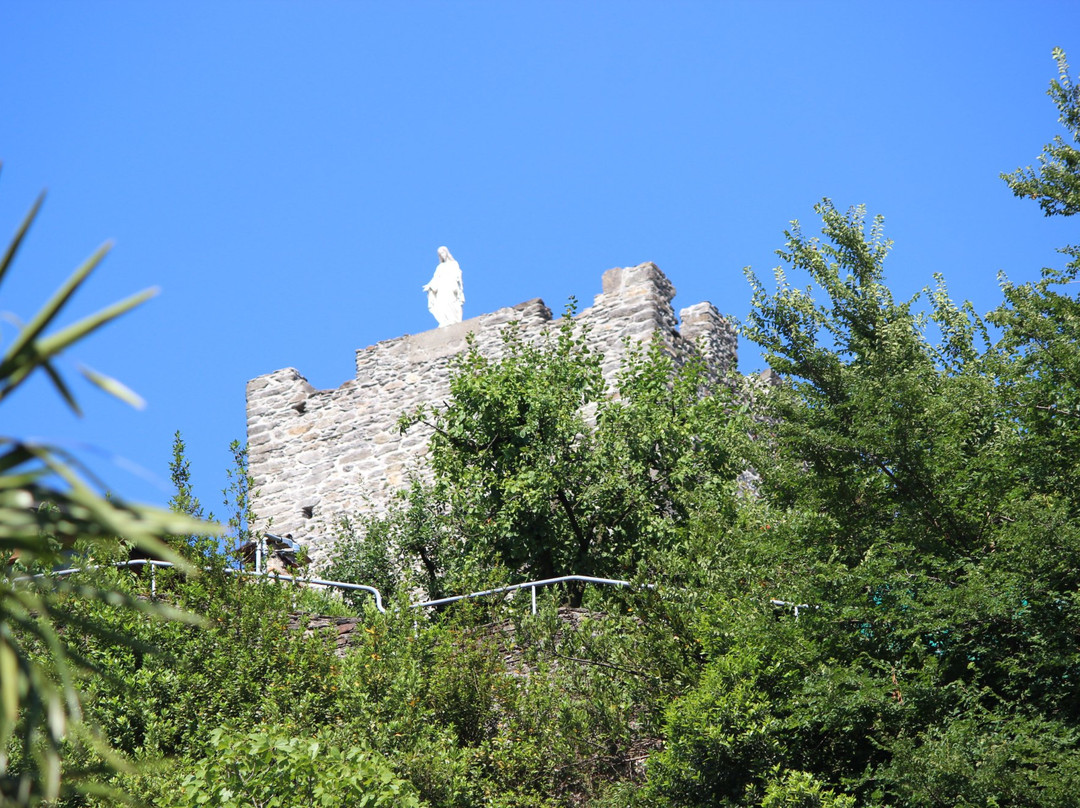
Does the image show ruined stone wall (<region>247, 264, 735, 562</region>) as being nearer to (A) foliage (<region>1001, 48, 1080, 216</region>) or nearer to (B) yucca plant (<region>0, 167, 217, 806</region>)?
(A) foliage (<region>1001, 48, 1080, 216</region>)

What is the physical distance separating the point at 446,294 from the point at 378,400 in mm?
1827

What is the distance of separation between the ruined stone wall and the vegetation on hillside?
3547 mm

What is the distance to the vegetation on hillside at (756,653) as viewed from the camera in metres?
7.59

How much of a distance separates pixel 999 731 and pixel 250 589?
6.00 metres

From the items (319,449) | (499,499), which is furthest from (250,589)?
(319,449)

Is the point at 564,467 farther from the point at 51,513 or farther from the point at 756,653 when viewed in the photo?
the point at 51,513

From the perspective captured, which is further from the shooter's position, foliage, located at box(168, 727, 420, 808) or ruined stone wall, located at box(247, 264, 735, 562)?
ruined stone wall, located at box(247, 264, 735, 562)

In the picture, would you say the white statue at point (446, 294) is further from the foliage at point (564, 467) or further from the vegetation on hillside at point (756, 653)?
the vegetation on hillside at point (756, 653)

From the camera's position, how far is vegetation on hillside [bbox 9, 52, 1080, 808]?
7590mm

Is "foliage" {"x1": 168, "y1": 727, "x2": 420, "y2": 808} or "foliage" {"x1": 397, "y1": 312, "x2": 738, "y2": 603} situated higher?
"foliage" {"x1": 397, "y1": 312, "x2": 738, "y2": 603}

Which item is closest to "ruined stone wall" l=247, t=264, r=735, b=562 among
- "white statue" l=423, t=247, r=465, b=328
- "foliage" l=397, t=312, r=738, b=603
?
"white statue" l=423, t=247, r=465, b=328

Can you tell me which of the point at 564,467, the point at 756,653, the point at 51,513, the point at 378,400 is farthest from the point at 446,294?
the point at 51,513

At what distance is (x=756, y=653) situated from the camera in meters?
8.55

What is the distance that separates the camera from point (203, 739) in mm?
8664
